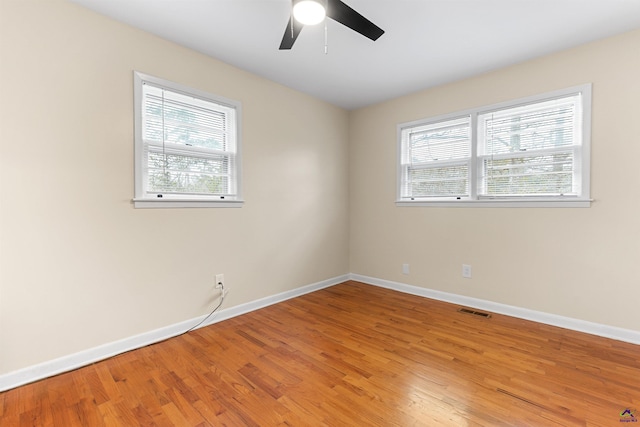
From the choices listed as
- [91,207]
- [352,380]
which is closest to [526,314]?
[352,380]

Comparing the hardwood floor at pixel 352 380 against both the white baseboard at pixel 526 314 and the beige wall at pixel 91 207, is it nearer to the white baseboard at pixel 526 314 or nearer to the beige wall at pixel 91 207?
the white baseboard at pixel 526 314

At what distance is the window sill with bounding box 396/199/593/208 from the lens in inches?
104

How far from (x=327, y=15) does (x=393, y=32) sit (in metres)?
0.97

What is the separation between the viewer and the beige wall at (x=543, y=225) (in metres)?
2.42

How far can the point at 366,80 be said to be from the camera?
330cm

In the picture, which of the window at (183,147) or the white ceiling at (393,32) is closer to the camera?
the white ceiling at (393,32)

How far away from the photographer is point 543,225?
2803mm

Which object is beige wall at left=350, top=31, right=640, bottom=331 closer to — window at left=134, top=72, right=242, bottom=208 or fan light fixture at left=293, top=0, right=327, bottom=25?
window at left=134, top=72, right=242, bottom=208

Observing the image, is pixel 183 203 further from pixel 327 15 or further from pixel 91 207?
pixel 327 15

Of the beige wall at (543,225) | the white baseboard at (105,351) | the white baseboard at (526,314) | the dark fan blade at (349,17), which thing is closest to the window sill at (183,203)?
the white baseboard at (105,351)

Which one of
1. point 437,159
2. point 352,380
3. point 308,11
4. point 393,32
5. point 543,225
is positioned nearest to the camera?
point 308,11

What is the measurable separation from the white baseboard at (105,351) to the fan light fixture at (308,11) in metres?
2.55

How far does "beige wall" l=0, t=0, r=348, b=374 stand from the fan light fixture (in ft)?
4.81

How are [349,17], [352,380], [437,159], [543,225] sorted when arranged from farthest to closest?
[437,159]
[543,225]
[352,380]
[349,17]
